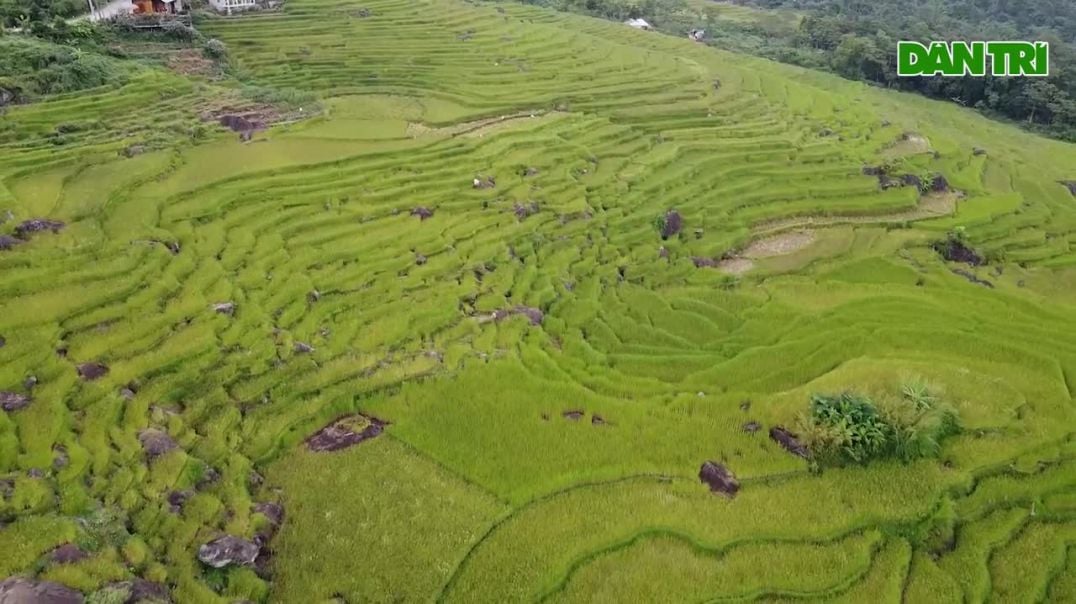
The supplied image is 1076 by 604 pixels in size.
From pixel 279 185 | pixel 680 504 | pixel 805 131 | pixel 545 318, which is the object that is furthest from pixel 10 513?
pixel 805 131

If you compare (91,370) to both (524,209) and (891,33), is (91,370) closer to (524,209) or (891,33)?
(524,209)

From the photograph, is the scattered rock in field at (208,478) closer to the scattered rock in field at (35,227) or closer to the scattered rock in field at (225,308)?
the scattered rock in field at (225,308)

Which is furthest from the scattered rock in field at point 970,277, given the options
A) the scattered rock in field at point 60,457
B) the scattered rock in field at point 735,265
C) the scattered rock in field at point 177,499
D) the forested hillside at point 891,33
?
the forested hillside at point 891,33

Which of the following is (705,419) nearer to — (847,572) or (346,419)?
(847,572)

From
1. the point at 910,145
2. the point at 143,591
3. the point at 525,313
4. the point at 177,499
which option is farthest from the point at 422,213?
the point at 910,145

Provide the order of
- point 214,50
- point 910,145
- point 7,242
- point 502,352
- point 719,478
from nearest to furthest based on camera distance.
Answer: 1. point 719,478
2. point 7,242
3. point 502,352
4. point 214,50
5. point 910,145

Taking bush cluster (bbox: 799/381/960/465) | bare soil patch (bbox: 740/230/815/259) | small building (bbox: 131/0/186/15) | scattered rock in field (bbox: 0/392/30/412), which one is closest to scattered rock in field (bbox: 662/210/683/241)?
bare soil patch (bbox: 740/230/815/259)

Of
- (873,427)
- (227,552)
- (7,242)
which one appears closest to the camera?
(227,552)
